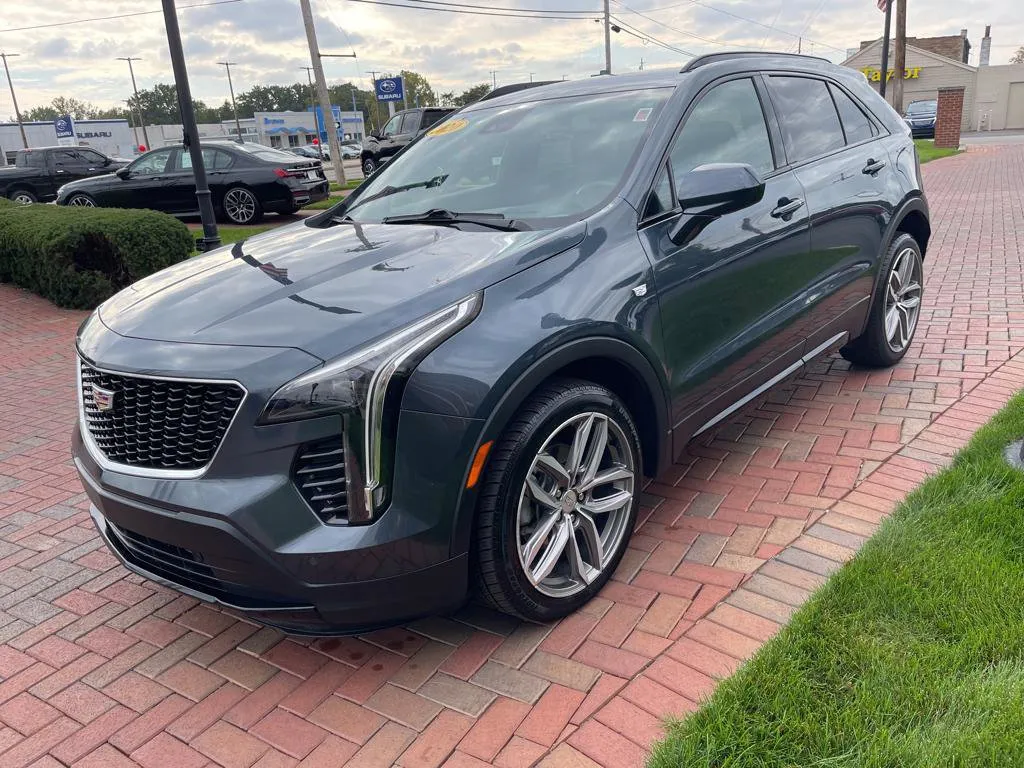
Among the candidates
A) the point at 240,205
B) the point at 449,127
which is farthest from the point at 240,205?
the point at 449,127

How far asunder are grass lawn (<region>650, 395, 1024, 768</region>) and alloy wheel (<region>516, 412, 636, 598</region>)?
2.15ft

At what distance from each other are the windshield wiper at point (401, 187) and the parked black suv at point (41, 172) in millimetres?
19761

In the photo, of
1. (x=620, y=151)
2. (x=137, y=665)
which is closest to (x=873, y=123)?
(x=620, y=151)

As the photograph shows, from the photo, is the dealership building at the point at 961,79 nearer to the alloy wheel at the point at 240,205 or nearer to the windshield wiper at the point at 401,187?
the alloy wheel at the point at 240,205

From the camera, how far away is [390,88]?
3447 cm

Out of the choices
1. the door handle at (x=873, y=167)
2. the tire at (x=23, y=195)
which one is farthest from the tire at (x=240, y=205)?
the door handle at (x=873, y=167)

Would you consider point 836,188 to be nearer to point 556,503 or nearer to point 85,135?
point 556,503

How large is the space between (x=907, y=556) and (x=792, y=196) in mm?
1776

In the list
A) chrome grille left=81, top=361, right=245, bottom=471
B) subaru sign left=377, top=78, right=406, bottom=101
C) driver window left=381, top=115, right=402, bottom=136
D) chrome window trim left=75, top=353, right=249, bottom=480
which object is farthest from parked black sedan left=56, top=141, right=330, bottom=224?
subaru sign left=377, top=78, right=406, bottom=101

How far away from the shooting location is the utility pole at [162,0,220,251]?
27.9ft

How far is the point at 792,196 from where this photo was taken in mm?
3777

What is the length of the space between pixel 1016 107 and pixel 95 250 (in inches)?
2511

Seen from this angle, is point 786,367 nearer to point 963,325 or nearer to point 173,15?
point 963,325

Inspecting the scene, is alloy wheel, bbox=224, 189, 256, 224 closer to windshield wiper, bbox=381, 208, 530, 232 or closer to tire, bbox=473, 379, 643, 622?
windshield wiper, bbox=381, 208, 530, 232
